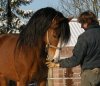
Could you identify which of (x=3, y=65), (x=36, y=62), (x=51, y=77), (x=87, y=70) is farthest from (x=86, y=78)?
(x=51, y=77)

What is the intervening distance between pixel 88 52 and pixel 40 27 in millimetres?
1350

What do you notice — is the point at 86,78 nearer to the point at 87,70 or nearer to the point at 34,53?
the point at 87,70

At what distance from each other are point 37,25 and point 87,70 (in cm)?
143

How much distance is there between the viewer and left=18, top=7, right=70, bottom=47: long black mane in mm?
5949

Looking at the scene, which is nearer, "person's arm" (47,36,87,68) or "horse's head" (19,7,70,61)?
"person's arm" (47,36,87,68)

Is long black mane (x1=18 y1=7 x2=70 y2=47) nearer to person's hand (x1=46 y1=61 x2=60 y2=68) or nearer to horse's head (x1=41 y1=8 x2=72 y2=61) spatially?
horse's head (x1=41 y1=8 x2=72 y2=61)

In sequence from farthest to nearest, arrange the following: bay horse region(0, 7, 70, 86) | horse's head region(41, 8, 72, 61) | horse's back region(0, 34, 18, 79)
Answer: horse's back region(0, 34, 18, 79) < bay horse region(0, 7, 70, 86) < horse's head region(41, 8, 72, 61)

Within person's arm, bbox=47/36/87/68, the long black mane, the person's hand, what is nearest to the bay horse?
the long black mane

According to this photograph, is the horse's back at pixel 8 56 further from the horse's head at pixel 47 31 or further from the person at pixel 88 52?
the person at pixel 88 52

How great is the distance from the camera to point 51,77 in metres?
8.34

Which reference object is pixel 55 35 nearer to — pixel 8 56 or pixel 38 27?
pixel 38 27

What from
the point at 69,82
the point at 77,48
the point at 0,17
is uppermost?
the point at 77,48

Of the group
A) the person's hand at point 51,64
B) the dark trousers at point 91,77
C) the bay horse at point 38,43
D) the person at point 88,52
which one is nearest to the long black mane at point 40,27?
the bay horse at point 38,43

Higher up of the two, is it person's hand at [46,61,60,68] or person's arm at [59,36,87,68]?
person's arm at [59,36,87,68]
